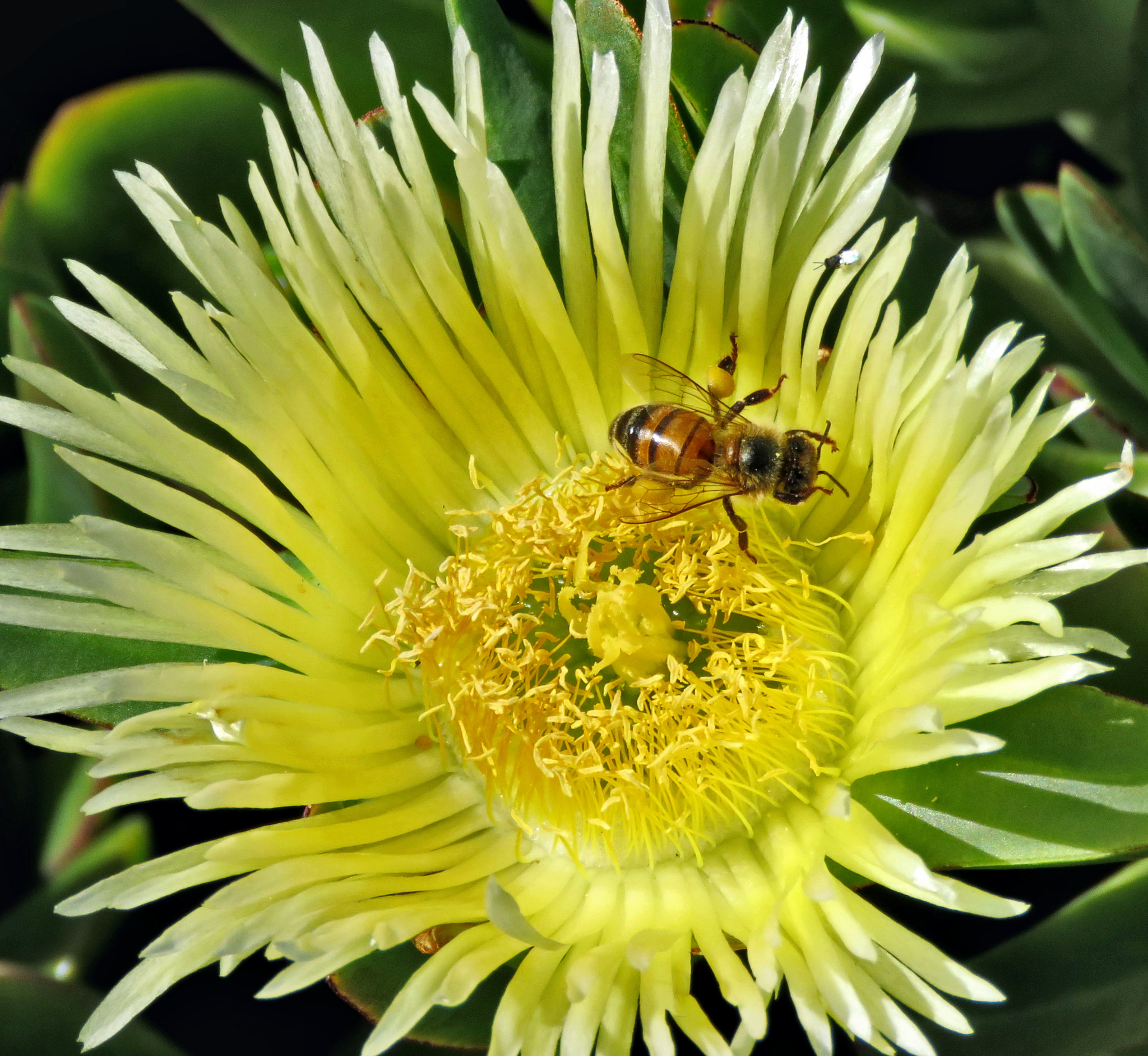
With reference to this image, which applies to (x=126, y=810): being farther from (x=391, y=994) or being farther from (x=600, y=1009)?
(x=600, y=1009)

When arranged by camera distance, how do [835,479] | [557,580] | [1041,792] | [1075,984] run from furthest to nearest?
[557,580] < [835,479] < [1075,984] < [1041,792]

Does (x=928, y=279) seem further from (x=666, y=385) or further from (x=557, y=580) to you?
(x=557, y=580)

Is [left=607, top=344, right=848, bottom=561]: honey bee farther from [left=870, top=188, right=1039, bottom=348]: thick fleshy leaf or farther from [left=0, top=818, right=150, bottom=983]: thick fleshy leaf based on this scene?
[left=0, top=818, right=150, bottom=983]: thick fleshy leaf

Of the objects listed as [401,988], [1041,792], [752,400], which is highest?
[752,400]

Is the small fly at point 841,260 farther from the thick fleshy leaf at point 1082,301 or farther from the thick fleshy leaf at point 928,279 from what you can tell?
the thick fleshy leaf at point 1082,301


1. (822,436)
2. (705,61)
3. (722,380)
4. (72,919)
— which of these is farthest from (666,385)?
(72,919)

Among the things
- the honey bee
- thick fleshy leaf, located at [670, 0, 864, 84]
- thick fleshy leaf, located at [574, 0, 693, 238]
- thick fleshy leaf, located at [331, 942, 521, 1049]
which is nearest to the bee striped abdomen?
the honey bee
